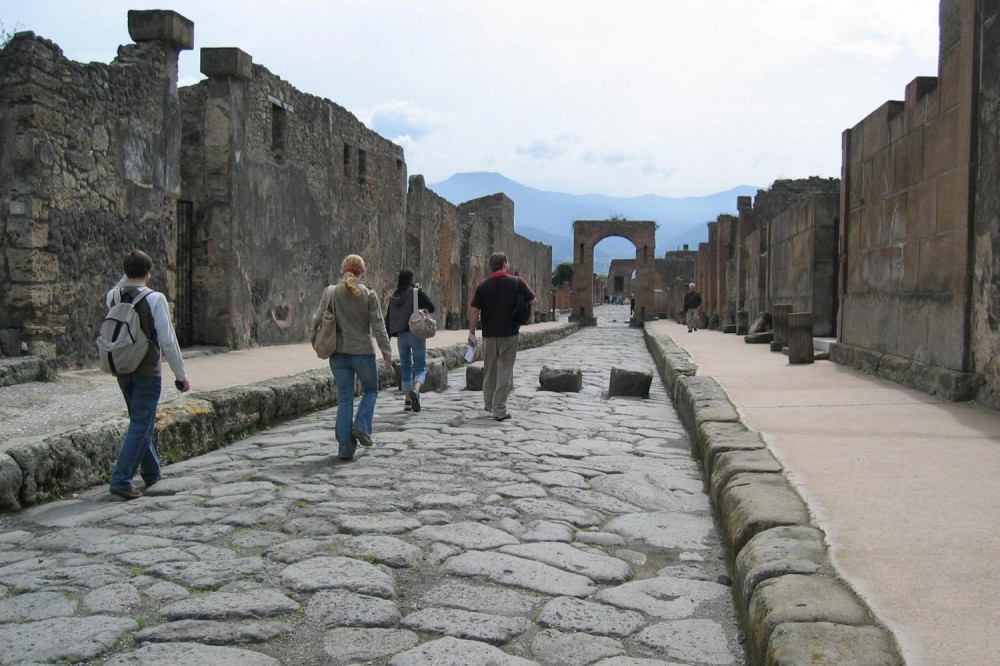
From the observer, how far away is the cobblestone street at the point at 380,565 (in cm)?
268

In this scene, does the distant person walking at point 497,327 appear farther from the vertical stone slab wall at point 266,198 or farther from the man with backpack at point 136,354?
the vertical stone slab wall at point 266,198

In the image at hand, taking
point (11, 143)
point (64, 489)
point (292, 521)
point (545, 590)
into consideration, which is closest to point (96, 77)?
point (11, 143)

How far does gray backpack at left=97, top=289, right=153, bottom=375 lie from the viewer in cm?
466

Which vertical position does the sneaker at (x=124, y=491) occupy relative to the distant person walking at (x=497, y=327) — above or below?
below

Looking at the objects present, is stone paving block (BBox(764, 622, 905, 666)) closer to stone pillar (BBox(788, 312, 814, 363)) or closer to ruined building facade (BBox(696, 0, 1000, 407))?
ruined building facade (BBox(696, 0, 1000, 407))

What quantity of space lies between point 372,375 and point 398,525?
226cm

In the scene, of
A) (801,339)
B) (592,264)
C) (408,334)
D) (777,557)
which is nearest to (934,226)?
(801,339)

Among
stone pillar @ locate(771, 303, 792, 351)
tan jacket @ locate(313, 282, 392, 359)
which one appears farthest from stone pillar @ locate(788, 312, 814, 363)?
tan jacket @ locate(313, 282, 392, 359)

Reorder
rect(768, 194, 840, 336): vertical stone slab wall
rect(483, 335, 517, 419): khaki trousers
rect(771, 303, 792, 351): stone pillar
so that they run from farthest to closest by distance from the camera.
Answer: rect(768, 194, 840, 336): vertical stone slab wall
rect(771, 303, 792, 351): stone pillar
rect(483, 335, 517, 419): khaki trousers

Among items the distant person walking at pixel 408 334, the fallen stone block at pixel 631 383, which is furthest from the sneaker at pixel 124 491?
the fallen stone block at pixel 631 383

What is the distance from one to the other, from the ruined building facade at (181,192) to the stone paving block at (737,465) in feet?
19.7

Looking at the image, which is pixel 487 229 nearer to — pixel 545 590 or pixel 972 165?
pixel 972 165

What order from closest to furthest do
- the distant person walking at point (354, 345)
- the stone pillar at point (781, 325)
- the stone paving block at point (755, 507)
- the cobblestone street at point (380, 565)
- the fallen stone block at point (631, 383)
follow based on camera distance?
the cobblestone street at point (380, 565), the stone paving block at point (755, 507), the distant person walking at point (354, 345), the fallen stone block at point (631, 383), the stone pillar at point (781, 325)

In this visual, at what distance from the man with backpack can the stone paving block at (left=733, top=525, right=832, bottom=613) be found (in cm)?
311
